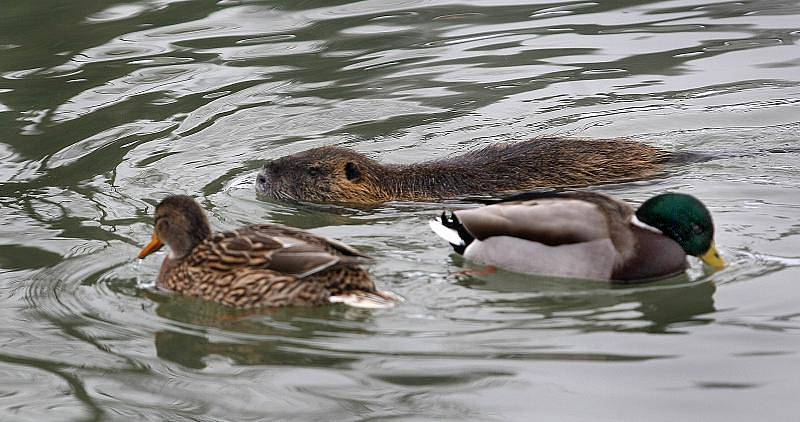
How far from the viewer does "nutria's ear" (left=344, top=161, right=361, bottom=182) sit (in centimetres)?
1109

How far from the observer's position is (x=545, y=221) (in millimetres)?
8820

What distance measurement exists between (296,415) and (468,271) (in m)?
2.30

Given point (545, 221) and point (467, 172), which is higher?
point (545, 221)

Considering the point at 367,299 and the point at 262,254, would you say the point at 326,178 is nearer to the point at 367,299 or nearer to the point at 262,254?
the point at 262,254

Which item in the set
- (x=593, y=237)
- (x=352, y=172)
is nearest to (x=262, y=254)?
(x=593, y=237)

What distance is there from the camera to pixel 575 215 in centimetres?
880

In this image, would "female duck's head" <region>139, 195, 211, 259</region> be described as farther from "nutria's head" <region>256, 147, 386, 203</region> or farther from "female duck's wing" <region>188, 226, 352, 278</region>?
"nutria's head" <region>256, 147, 386, 203</region>

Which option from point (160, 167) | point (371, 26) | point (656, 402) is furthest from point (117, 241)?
point (371, 26)

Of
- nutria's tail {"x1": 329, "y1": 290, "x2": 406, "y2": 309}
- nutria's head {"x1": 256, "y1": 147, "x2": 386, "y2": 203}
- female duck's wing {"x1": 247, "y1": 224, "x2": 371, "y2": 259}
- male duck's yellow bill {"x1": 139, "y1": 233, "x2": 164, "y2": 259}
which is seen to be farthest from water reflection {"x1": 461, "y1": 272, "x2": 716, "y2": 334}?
nutria's head {"x1": 256, "y1": 147, "x2": 386, "y2": 203}

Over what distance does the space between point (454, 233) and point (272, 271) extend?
1.38 meters

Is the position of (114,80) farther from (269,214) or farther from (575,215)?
(575,215)

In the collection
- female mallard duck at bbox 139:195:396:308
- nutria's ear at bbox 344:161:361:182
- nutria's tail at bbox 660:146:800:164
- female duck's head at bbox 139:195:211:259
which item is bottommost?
nutria's tail at bbox 660:146:800:164

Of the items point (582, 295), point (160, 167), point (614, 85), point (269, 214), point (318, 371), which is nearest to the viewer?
point (318, 371)

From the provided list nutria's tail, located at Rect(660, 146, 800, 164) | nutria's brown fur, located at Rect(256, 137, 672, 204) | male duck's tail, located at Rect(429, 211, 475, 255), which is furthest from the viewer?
nutria's tail, located at Rect(660, 146, 800, 164)
